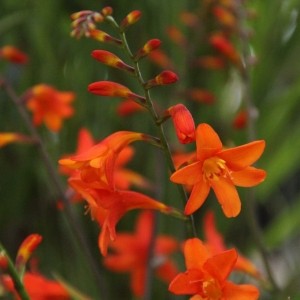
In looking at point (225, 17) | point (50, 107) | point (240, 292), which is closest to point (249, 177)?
point (240, 292)

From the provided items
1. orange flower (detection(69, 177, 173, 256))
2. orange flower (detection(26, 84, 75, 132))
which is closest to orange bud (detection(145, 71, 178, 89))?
orange flower (detection(69, 177, 173, 256))

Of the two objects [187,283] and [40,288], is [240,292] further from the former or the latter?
[40,288]

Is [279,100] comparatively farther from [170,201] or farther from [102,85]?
[102,85]

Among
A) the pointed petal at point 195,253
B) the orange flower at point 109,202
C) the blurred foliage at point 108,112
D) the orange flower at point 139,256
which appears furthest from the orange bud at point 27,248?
the blurred foliage at point 108,112

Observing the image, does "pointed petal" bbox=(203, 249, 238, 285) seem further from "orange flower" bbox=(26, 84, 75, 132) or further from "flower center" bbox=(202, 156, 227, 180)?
"orange flower" bbox=(26, 84, 75, 132)

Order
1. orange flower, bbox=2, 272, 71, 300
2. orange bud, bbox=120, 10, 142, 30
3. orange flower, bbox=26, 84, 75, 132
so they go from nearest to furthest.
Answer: orange bud, bbox=120, 10, 142, 30 < orange flower, bbox=2, 272, 71, 300 < orange flower, bbox=26, 84, 75, 132

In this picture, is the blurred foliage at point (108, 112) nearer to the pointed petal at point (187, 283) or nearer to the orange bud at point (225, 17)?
the orange bud at point (225, 17)

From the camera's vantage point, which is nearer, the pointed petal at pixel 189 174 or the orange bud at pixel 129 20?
the pointed petal at pixel 189 174

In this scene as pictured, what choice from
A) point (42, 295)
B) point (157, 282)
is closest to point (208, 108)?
point (157, 282)
